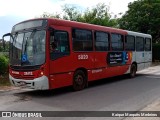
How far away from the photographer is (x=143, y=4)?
135 ft

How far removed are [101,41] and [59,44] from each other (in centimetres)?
362

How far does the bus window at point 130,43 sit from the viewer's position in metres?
18.0

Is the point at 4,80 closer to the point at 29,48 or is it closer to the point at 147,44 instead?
the point at 29,48

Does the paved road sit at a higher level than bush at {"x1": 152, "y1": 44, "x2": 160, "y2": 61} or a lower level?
lower

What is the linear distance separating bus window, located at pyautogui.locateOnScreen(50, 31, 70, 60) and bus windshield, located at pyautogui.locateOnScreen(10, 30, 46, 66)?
371 millimetres

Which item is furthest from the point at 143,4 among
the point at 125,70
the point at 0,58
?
the point at 0,58

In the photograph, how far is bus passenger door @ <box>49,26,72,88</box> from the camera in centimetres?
1174

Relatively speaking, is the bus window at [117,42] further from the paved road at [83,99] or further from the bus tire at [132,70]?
the paved road at [83,99]

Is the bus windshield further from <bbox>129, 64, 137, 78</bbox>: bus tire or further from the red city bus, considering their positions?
<bbox>129, 64, 137, 78</bbox>: bus tire

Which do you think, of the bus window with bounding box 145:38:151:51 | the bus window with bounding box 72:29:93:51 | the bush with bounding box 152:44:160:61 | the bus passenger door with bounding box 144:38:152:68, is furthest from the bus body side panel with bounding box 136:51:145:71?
the bush with bounding box 152:44:160:61

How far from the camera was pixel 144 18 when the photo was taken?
131 feet

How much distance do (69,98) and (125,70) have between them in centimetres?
720

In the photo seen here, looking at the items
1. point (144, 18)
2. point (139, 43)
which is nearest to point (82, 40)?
point (139, 43)

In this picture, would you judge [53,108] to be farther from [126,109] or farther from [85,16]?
[85,16]
